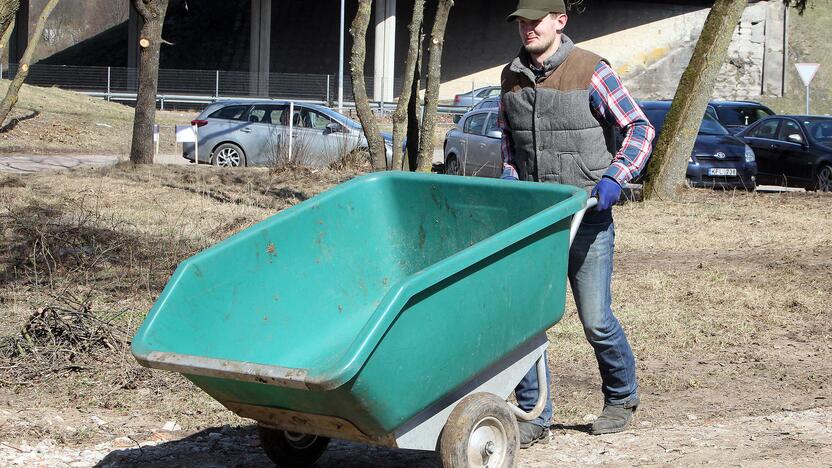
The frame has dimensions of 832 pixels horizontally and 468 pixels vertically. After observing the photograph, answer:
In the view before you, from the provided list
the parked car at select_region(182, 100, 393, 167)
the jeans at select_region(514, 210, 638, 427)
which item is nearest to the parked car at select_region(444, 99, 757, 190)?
the parked car at select_region(182, 100, 393, 167)

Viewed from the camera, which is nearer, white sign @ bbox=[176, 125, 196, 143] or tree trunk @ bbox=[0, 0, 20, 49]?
tree trunk @ bbox=[0, 0, 20, 49]

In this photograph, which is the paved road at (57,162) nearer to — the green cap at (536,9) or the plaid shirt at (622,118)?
the plaid shirt at (622,118)

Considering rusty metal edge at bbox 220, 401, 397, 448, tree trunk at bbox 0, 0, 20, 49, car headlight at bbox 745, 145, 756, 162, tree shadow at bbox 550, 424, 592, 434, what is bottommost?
tree shadow at bbox 550, 424, 592, 434

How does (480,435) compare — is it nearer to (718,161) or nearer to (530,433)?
(530,433)

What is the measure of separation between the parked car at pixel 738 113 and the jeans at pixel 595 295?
18.8 m

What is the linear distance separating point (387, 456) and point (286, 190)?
401 inches

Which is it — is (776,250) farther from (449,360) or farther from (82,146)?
(82,146)

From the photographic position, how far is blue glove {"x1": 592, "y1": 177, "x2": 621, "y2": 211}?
15.0ft

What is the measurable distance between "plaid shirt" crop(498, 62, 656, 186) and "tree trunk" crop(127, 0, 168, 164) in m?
13.1

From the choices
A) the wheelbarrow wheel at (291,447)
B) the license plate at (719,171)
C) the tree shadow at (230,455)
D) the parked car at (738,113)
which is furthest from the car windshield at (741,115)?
the wheelbarrow wheel at (291,447)

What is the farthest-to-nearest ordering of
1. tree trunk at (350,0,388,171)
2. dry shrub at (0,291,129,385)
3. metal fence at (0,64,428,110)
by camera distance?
metal fence at (0,64,428,110) < tree trunk at (350,0,388,171) < dry shrub at (0,291,129,385)

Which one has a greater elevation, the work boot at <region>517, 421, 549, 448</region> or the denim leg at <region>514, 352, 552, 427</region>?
the denim leg at <region>514, 352, 552, 427</region>

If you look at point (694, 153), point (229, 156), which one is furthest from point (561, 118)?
point (229, 156)

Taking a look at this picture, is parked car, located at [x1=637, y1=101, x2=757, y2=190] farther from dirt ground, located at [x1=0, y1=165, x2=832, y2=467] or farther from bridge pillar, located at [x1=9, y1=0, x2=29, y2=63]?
bridge pillar, located at [x1=9, y1=0, x2=29, y2=63]
